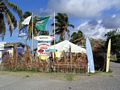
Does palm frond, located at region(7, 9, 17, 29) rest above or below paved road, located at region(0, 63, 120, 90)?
above

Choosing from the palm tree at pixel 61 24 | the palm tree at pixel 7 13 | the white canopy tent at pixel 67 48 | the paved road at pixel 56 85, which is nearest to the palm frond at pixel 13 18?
the palm tree at pixel 7 13

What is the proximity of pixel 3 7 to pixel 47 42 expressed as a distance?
1163 cm

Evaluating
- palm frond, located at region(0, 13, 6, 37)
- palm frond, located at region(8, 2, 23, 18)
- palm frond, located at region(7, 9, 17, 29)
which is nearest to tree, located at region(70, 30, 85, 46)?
palm frond, located at region(7, 9, 17, 29)

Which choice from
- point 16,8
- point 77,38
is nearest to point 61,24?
point 77,38

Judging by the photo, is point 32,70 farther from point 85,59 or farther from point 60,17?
point 60,17

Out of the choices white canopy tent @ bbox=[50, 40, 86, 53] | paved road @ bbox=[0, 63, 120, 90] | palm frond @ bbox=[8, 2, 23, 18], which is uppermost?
palm frond @ bbox=[8, 2, 23, 18]

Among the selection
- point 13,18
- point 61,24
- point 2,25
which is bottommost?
point 2,25

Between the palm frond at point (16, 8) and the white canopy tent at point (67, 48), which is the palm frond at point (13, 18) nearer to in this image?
the palm frond at point (16, 8)

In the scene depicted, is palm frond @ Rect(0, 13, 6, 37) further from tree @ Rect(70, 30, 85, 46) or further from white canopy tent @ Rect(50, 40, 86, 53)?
tree @ Rect(70, 30, 85, 46)

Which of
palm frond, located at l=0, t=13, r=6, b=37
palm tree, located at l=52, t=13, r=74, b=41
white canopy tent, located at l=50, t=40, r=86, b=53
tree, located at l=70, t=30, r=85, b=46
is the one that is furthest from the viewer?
palm tree, located at l=52, t=13, r=74, b=41

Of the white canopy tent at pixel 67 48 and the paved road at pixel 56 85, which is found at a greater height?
the white canopy tent at pixel 67 48

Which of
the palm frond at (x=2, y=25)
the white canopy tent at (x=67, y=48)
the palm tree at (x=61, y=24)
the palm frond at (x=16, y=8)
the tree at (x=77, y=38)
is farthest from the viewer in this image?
the palm tree at (x=61, y=24)

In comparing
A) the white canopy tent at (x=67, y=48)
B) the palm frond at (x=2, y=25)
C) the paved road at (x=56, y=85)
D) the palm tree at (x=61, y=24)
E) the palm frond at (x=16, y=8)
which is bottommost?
the paved road at (x=56, y=85)

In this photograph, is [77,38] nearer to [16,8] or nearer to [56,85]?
[16,8]
